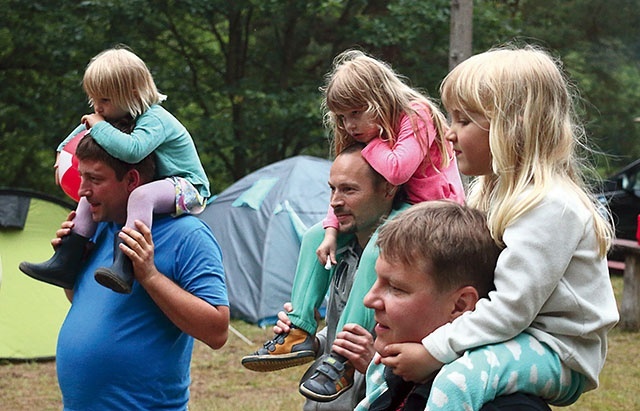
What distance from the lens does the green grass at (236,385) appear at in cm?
628

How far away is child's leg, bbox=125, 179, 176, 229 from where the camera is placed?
9.42 ft

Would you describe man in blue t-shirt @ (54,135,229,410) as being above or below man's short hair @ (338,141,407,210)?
below

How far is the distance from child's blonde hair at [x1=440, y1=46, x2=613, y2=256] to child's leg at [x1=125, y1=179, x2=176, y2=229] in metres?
1.22

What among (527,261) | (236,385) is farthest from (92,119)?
(236,385)

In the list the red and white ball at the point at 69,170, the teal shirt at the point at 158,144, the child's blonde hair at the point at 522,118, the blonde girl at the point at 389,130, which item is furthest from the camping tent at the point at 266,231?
the child's blonde hair at the point at 522,118

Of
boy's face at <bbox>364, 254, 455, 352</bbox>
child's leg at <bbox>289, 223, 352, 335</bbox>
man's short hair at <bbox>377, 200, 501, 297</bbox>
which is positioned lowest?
child's leg at <bbox>289, 223, 352, 335</bbox>

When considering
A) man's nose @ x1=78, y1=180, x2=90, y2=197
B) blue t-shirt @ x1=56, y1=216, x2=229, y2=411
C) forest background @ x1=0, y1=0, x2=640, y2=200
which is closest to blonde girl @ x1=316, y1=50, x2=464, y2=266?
blue t-shirt @ x1=56, y1=216, x2=229, y2=411

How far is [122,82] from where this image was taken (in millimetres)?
3109

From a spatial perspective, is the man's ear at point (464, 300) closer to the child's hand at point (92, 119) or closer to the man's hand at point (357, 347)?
the man's hand at point (357, 347)

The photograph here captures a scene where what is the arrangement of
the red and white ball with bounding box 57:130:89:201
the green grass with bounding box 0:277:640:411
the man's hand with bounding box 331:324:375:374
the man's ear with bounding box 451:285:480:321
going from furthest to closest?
the green grass with bounding box 0:277:640:411 → the red and white ball with bounding box 57:130:89:201 → the man's hand with bounding box 331:324:375:374 → the man's ear with bounding box 451:285:480:321

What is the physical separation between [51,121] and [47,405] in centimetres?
838

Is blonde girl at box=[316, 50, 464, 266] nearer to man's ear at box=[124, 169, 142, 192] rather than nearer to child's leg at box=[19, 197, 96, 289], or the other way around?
man's ear at box=[124, 169, 142, 192]

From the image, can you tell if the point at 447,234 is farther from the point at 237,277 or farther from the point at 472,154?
the point at 237,277

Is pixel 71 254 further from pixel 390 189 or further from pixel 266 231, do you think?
pixel 266 231
